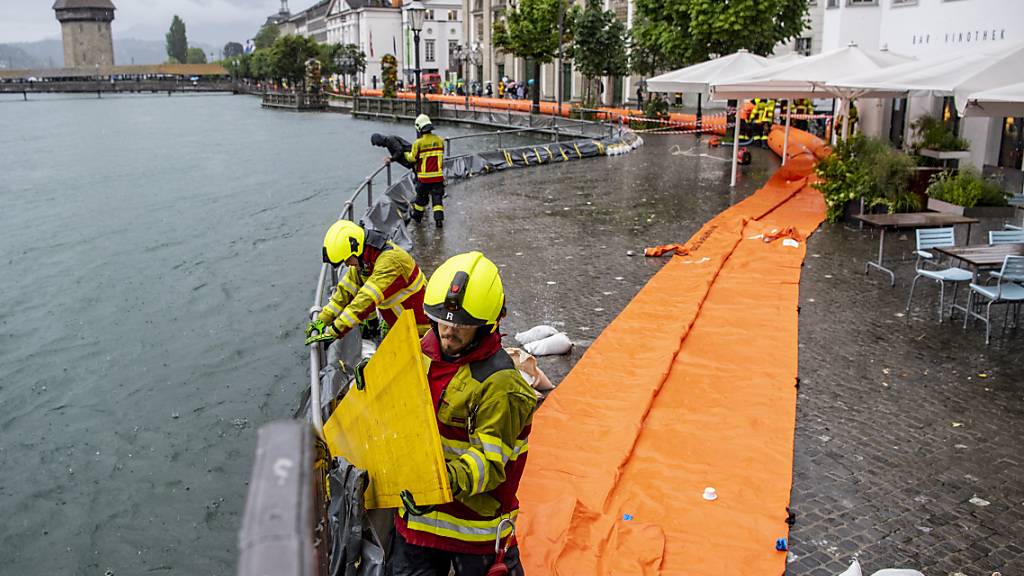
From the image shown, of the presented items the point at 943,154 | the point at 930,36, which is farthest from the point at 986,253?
the point at 930,36

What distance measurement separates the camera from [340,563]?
14.3 feet

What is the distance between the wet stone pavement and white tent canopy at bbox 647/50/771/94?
464 centimetres

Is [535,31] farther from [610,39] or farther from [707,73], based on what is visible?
[707,73]

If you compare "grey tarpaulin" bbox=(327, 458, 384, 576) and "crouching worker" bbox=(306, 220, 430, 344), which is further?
"crouching worker" bbox=(306, 220, 430, 344)

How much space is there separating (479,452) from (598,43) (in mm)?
40355

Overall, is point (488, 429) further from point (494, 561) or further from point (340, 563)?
point (340, 563)

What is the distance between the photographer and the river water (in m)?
8.59

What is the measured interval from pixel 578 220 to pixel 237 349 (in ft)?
22.5

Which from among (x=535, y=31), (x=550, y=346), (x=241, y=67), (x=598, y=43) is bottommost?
(x=550, y=346)

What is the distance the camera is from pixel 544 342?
8.59 m

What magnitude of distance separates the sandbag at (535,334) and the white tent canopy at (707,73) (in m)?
12.8

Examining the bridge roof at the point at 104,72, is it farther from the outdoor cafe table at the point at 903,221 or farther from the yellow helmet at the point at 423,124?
the outdoor cafe table at the point at 903,221

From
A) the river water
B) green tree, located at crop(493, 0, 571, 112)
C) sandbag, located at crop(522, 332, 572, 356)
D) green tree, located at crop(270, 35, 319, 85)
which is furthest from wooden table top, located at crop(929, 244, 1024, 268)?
green tree, located at crop(270, 35, 319, 85)

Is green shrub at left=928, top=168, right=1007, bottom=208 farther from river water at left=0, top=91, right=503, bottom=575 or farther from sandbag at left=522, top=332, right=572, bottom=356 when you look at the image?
river water at left=0, top=91, right=503, bottom=575
